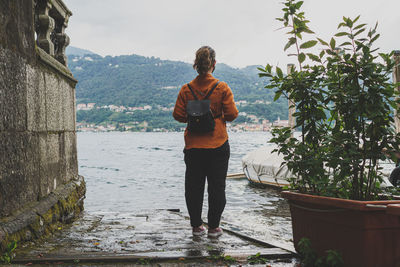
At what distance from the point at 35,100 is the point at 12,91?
1.93ft

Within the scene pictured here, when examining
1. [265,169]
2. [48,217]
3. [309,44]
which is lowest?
[265,169]

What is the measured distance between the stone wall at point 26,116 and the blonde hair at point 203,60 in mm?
1598

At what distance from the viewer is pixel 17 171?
338 cm

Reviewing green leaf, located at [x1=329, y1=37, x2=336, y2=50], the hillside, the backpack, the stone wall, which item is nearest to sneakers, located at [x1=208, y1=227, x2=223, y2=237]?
the backpack

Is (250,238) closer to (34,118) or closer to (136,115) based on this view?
(34,118)

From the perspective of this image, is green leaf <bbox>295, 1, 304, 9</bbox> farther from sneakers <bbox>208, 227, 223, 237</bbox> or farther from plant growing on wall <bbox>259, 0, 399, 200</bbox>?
sneakers <bbox>208, 227, 223, 237</bbox>

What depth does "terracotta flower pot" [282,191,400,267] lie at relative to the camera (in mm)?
2520

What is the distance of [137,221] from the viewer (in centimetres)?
532

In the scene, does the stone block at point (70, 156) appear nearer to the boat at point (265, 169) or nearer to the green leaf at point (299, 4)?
the green leaf at point (299, 4)

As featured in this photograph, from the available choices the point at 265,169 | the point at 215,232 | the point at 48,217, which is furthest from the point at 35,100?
the point at 265,169

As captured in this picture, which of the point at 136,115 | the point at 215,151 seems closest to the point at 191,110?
the point at 215,151

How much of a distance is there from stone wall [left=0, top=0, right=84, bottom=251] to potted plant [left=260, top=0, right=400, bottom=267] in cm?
211

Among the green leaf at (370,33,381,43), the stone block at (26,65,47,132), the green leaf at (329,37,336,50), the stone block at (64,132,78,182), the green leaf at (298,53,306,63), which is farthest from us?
the stone block at (64,132,78,182)

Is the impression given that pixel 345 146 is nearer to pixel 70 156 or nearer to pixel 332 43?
pixel 332 43
